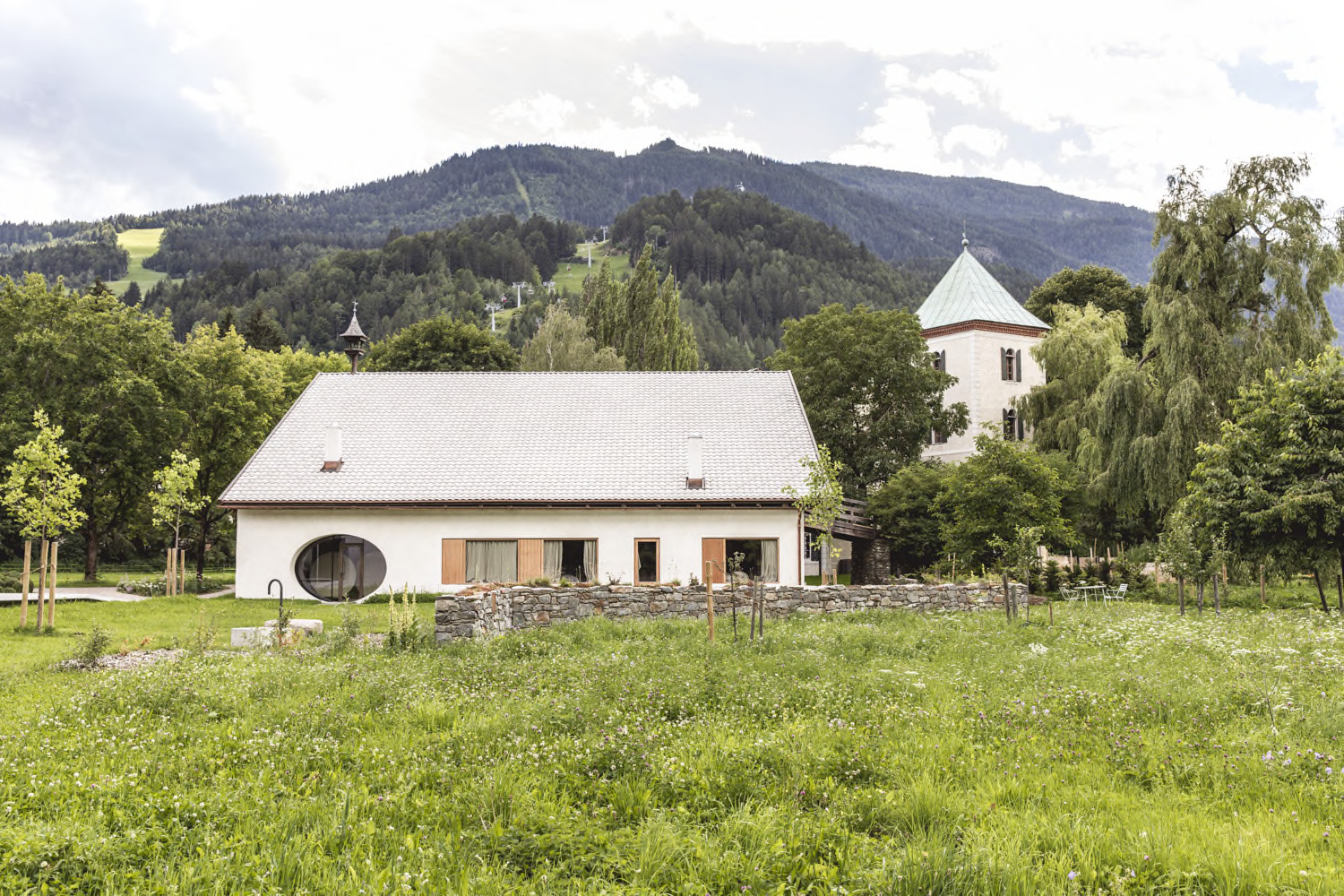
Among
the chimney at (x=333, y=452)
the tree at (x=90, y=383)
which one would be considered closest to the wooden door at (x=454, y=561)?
the chimney at (x=333, y=452)

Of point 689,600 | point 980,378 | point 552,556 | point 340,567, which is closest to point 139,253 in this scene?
point 980,378

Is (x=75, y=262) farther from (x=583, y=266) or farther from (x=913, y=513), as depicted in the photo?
(x=913, y=513)

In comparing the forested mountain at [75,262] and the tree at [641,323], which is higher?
the forested mountain at [75,262]

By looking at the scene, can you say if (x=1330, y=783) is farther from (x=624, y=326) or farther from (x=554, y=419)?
(x=624, y=326)

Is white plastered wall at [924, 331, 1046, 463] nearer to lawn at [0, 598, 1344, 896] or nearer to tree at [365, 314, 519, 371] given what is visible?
tree at [365, 314, 519, 371]

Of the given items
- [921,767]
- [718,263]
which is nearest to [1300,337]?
[921,767]

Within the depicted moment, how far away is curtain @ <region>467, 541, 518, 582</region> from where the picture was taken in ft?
83.8

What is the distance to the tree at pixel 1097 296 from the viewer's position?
51281 mm

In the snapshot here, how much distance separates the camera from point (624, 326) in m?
52.2

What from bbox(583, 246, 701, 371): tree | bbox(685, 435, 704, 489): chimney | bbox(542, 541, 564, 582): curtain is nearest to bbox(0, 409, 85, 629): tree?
bbox(542, 541, 564, 582): curtain

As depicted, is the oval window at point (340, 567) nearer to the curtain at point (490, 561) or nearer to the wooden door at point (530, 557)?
the curtain at point (490, 561)

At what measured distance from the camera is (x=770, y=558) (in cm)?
2562

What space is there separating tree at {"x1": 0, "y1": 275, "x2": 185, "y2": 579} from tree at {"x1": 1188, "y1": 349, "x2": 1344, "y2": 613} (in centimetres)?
3463

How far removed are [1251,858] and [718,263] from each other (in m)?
136
